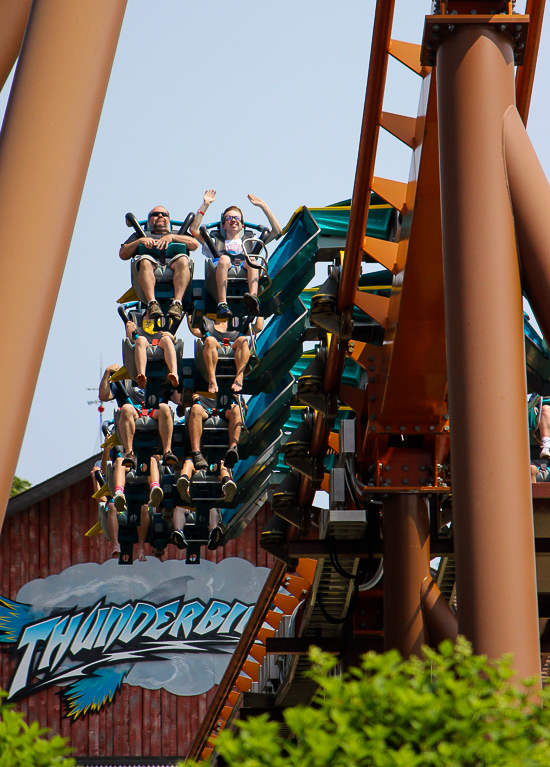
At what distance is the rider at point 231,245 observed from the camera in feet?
35.3

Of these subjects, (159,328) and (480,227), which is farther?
(159,328)

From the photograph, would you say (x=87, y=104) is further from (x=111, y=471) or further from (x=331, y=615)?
(x=111, y=471)

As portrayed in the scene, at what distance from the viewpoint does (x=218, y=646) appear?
64.8ft

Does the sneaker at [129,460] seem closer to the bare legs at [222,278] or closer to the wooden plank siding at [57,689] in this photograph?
the bare legs at [222,278]

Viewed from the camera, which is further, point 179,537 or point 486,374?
point 179,537

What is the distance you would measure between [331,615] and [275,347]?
116 inches

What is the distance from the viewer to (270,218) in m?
11.7

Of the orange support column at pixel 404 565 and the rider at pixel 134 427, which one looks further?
the rider at pixel 134 427

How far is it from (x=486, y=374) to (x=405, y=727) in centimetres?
203

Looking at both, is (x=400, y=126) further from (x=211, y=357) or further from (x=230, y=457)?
(x=230, y=457)

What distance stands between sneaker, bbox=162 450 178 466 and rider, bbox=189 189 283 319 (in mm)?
1417

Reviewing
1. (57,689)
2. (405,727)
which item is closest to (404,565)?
(405,727)

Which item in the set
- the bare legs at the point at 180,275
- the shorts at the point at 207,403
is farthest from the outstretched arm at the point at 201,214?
the shorts at the point at 207,403

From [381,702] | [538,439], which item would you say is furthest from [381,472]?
[381,702]
